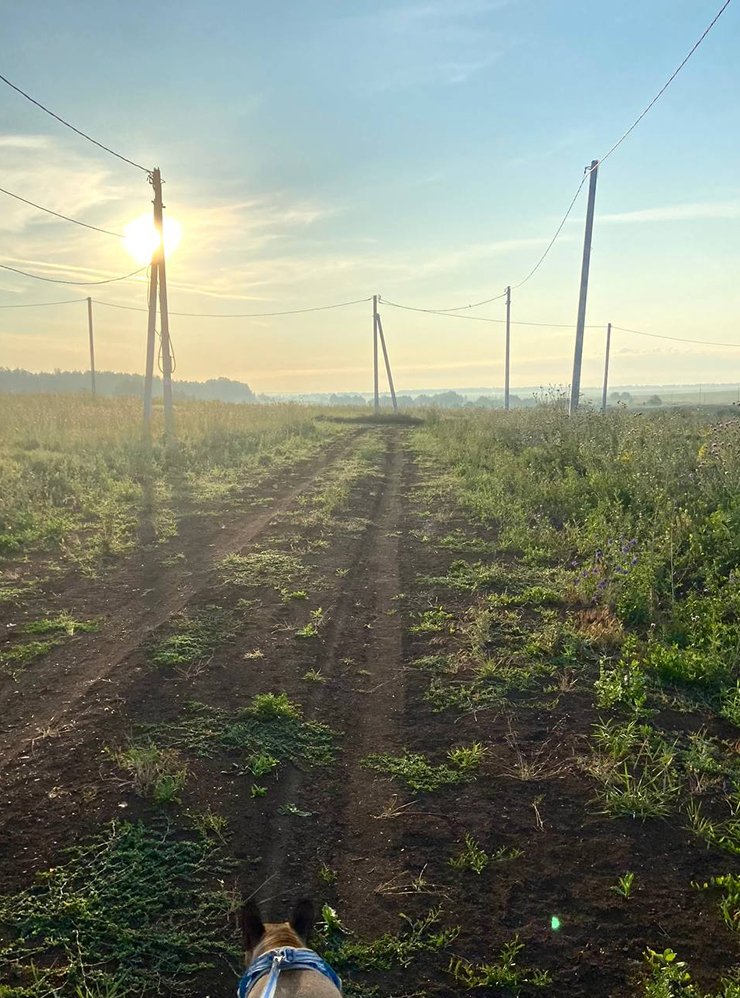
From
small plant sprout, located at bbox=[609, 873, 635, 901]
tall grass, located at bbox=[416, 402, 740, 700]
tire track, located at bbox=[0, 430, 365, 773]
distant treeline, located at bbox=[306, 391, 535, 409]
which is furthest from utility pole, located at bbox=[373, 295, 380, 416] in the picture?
small plant sprout, located at bbox=[609, 873, 635, 901]

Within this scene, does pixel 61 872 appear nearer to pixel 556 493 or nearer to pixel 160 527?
pixel 160 527

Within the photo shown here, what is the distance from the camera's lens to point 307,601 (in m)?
6.48

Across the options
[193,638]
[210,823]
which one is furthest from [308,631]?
[210,823]

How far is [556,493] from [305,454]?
969cm

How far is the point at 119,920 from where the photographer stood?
2.67 meters

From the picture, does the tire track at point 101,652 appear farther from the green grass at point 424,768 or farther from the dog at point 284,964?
the dog at point 284,964

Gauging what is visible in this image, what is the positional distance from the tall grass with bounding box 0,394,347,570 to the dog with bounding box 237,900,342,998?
6341 mm

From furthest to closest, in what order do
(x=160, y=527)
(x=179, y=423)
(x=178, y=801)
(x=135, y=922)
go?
(x=179, y=423) → (x=160, y=527) → (x=178, y=801) → (x=135, y=922)

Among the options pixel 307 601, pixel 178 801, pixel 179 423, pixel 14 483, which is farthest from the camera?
pixel 179 423

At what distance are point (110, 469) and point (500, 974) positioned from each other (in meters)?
12.8

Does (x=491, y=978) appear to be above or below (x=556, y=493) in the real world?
below

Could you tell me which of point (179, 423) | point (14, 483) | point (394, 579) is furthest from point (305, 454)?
point (394, 579)

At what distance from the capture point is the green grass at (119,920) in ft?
7.93

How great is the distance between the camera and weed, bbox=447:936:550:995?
2432mm
